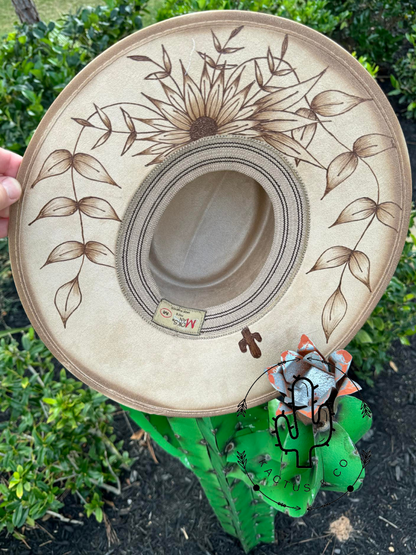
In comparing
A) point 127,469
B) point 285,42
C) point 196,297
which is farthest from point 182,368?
point 127,469

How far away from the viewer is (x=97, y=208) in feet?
2.88

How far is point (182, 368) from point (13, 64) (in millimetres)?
1395

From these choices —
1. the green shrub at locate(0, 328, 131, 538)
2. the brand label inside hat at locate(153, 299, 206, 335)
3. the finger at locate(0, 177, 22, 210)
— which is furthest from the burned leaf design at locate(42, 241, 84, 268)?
the green shrub at locate(0, 328, 131, 538)

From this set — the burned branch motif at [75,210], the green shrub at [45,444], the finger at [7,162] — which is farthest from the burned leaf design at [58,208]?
the green shrub at [45,444]

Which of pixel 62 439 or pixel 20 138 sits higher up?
pixel 20 138

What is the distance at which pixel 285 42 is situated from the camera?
0.84 m

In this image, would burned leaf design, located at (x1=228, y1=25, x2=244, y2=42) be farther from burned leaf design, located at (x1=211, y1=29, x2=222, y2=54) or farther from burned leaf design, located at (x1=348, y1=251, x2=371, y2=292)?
burned leaf design, located at (x1=348, y1=251, x2=371, y2=292)

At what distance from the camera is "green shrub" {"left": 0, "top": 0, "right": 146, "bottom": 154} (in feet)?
5.55

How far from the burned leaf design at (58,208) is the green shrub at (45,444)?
80 cm

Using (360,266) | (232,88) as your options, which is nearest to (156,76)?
(232,88)

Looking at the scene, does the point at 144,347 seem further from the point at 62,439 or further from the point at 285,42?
the point at 62,439

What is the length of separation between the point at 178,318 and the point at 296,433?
0.35 meters

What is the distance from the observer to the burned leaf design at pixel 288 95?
0.86 meters

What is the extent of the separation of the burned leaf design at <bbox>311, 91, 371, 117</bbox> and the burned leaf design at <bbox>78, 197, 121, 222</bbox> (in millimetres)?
435
